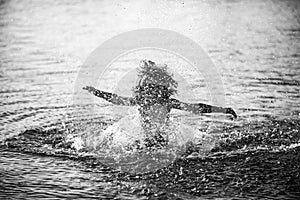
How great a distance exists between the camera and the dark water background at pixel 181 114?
709 cm

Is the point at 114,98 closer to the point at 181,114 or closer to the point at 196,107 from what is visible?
the point at 196,107

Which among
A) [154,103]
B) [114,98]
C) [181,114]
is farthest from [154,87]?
[181,114]

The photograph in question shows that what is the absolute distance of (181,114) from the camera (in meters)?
10.2

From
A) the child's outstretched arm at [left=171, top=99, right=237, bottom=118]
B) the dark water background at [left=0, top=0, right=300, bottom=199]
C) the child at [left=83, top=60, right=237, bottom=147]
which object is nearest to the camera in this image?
the dark water background at [left=0, top=0, right=300, bottom=199]

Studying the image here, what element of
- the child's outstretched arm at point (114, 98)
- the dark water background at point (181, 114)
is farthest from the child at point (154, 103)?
the dark water background at point (181, 114)

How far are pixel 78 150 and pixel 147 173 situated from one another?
1.42 m

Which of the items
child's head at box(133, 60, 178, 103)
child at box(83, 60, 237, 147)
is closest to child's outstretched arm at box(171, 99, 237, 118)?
child at box(83, 60, 237, 147)

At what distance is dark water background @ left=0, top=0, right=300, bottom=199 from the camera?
7090mm

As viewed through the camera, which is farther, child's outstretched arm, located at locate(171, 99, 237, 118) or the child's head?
the child's head

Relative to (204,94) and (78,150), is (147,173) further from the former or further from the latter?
(204,94)

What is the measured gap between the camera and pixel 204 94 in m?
11.3

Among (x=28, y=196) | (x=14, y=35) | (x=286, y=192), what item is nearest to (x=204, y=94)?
(x=286, y=192)

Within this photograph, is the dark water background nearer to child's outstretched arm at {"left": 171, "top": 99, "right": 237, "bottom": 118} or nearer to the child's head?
child's outstretched arm at {"left": 171, "top": 99, "right": 237, "bottom": 118}

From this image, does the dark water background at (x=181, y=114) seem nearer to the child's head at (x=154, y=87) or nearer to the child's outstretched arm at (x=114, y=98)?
the child's outstretched arm at (x=114, y=98)
